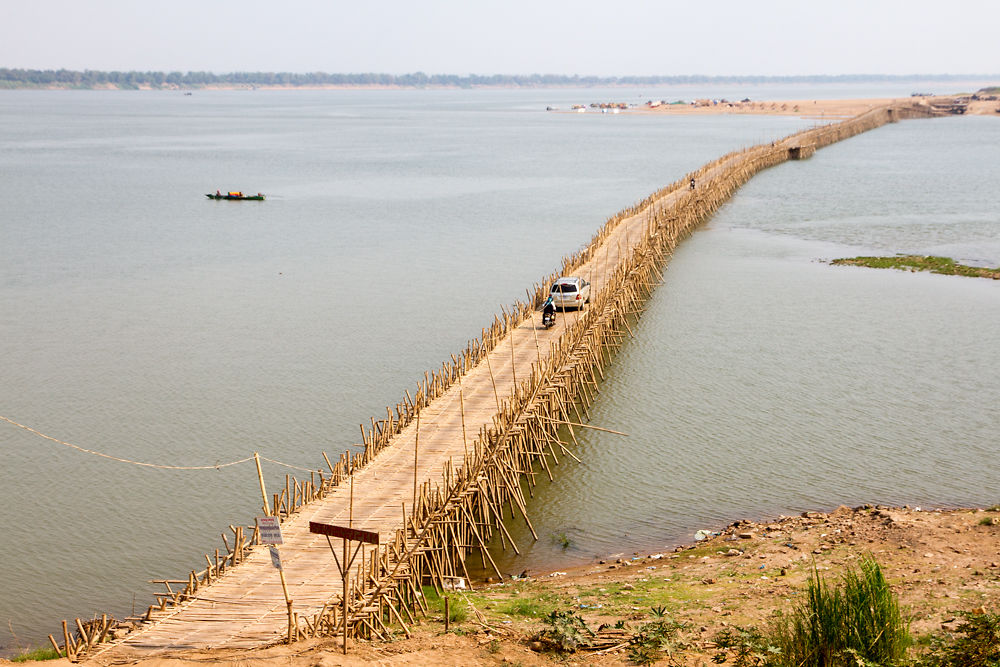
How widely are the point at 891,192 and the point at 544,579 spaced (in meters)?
71.3

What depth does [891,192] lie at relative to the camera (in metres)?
81.1

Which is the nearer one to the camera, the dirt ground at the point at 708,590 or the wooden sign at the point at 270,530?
the dirt ground at the point at 708,590

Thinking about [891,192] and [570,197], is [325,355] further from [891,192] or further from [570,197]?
[891,192]

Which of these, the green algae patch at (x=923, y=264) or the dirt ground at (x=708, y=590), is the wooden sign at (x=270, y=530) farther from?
the green algae patch at (x=923, y=264)

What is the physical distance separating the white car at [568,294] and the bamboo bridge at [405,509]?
501 mm

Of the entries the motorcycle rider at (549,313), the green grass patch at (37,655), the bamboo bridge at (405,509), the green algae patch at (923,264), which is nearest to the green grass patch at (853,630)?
the bamboo bridge at (405,509)

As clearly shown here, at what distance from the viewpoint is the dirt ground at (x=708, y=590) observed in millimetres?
14305

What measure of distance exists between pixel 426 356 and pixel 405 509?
16321mm

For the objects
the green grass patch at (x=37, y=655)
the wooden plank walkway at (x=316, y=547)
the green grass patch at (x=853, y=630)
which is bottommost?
the green grass patch at (x=37, y=655)

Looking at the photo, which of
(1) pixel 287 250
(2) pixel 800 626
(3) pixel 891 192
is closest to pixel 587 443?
(2) pixel 800 626

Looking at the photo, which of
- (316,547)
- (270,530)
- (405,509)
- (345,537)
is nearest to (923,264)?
(405,509)

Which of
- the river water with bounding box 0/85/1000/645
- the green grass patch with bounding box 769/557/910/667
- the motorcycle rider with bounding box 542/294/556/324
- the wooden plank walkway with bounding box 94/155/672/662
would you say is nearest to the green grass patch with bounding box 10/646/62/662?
the river water with bounding box 0/85/1000/645

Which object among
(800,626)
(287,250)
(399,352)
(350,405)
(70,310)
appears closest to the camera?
(800,626)

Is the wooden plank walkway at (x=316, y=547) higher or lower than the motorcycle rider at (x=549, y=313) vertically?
lower
